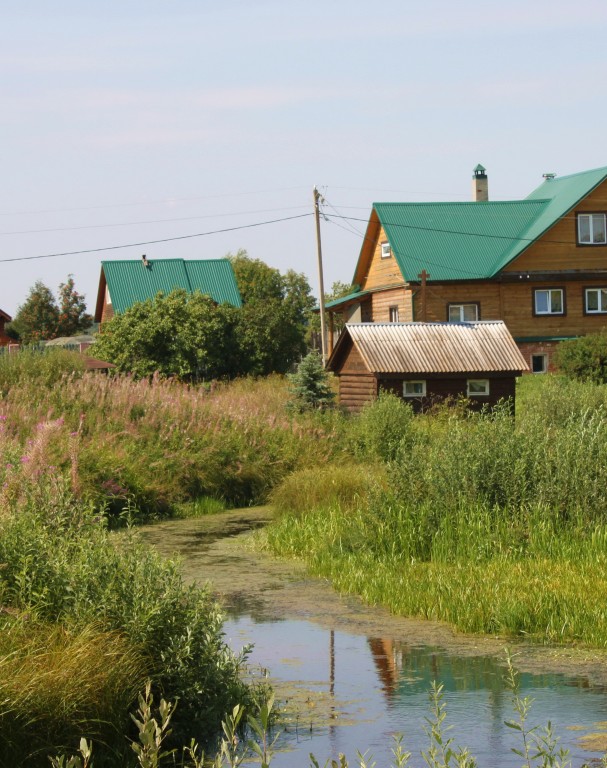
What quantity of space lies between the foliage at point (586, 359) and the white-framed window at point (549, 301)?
6827 mm

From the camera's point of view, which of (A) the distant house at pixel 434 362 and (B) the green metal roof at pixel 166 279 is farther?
(B) the green metal roof at pixel 166 279

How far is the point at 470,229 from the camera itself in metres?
47.8

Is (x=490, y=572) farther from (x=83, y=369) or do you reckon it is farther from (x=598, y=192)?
(x=598, y=192)

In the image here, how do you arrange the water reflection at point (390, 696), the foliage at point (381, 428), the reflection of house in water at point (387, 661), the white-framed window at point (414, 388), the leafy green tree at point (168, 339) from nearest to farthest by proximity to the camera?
the water reflection at point (390, 696) → the reflection of house in water at point (387, 661) → the foliage at point (381, 428) → the white-framed window at point (414, 388) → the leafy green tree at point (168, 339)

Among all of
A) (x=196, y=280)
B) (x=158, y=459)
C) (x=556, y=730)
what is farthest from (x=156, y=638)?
(x=196, y=280)

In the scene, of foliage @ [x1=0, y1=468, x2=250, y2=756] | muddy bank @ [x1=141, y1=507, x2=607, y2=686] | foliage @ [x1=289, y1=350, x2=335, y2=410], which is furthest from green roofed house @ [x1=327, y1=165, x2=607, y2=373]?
foliage @ [x1=0, y1=468, x2=250, y2=756]

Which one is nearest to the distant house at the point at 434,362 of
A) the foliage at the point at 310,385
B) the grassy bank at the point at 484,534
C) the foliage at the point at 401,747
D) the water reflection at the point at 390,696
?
the foliage at the point at 310,385

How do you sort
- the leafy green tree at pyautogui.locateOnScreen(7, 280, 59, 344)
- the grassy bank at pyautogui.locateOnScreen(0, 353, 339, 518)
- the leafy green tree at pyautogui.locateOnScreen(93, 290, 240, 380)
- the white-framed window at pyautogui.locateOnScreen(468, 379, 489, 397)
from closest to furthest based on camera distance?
the grassy bank at pyautogui.locateOnScreen(0, 353, 339, 518)
the white-framed window at pyautogui.locateOnScreen(468, 379, 489, 397)
the leafy green tree at pyautogui.locateOnScreen(93, 290, 240, 380)
the leafy green tree at pyautogui.locateOnScreen(7, 280, 59, 344)

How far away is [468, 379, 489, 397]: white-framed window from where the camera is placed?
29731 mm

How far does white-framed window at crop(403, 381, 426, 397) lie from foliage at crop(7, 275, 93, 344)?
1720 inches

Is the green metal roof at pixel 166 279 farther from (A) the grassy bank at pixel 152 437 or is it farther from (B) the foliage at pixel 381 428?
(B) the foliage at pixel 381 428

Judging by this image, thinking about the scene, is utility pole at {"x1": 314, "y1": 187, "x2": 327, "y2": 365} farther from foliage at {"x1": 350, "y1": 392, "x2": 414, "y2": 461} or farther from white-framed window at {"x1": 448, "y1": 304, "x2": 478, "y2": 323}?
foliage at {"x1": 350, "y1": 392, "x2": 414, "y2": 461}

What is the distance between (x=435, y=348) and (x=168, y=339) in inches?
582

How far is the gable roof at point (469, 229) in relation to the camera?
Answer: 4543 cm
